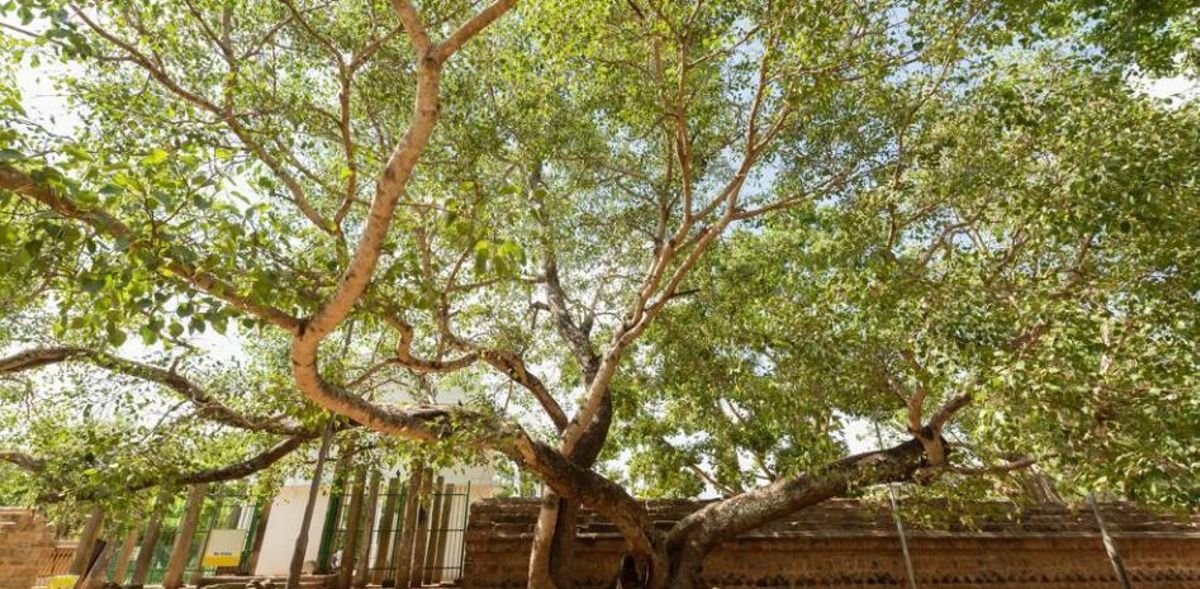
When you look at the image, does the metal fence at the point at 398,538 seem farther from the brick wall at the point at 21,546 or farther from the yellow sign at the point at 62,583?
the brick wall at the point at 21,546

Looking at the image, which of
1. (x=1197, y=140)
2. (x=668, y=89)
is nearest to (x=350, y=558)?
(x=668, y=89)

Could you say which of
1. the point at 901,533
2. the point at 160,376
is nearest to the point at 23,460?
the point at 160,376

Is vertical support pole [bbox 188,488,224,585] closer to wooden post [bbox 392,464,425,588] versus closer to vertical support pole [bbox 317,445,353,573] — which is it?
vertical support pole [bbox 317,445,353,573]

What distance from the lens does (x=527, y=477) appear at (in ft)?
34.8

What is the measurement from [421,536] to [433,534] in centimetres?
27

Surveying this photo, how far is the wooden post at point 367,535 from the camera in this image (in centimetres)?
914

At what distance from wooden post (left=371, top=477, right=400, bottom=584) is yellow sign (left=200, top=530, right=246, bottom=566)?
7.06 feet

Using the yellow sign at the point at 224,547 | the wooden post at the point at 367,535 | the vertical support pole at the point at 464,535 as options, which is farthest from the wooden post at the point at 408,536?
the yellow sign at the point at 224,547

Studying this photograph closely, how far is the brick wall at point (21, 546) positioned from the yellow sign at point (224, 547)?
2147 millimetres

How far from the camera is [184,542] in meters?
9.12

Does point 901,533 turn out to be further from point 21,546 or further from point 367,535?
point 21,546

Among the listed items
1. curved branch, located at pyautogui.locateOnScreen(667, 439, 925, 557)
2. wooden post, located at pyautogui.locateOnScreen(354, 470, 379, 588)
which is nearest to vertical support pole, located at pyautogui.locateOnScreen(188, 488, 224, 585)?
wooden post, located at pyautogui.locateOnScreen(354, 470, 379, 588)

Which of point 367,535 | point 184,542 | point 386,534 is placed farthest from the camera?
point 386,534

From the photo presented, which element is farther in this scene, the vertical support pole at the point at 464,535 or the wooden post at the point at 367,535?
the vertical support pole at the point at 464,535
